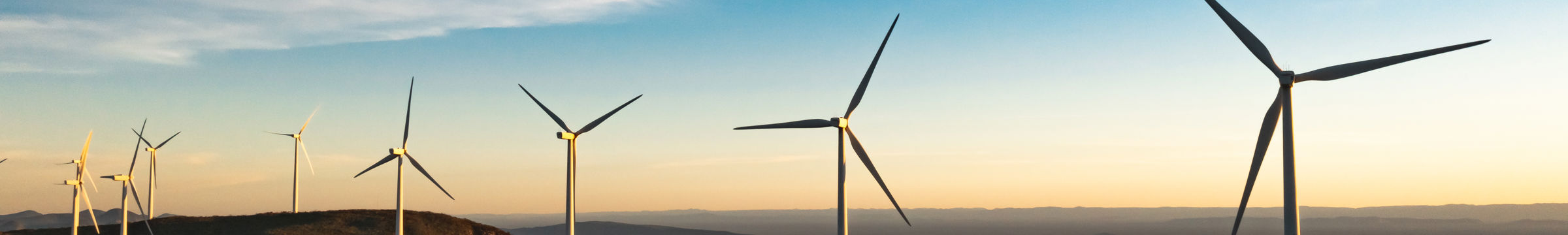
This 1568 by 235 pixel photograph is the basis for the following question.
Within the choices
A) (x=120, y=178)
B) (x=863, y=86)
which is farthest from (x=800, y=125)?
(x=120, y=178)

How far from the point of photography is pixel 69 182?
110m

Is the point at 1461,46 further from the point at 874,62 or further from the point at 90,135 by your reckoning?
the point at 90,135

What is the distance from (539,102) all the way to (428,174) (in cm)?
1267

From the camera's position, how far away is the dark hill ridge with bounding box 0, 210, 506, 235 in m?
138

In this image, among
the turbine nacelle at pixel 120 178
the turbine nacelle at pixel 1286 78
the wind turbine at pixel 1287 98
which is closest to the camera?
the wind turbine at pixel 1287 98

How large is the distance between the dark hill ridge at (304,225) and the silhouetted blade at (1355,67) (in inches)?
4376

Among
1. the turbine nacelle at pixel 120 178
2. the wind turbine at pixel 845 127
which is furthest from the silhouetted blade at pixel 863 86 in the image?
the turbine nacelle at pixel 120 178

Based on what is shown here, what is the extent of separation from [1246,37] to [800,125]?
3078 centimetres

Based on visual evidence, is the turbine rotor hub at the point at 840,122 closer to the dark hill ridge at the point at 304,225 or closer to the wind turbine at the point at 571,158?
the wind turbine at the point at 571,158

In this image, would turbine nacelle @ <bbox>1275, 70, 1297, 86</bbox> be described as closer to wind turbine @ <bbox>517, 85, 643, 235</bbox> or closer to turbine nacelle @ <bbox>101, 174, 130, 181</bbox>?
wind turbine @ <bbox>517, 85, 643, 235</bbox>

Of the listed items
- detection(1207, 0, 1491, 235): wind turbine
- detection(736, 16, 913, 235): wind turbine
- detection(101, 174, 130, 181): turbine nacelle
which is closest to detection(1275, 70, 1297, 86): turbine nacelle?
detection(1207, 0, 1491, 235): wind turbine

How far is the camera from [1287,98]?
161 ft

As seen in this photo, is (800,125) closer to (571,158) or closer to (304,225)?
(571,158)

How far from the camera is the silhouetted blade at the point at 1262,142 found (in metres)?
49.6
